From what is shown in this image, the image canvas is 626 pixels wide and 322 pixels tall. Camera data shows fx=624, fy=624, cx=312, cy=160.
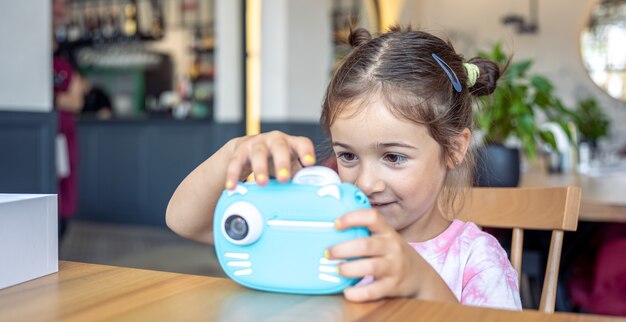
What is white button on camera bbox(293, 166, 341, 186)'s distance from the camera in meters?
0.56

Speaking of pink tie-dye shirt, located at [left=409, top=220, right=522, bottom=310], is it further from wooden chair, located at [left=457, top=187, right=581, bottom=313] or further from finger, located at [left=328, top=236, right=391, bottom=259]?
finger, located at [left=328, top=236, right=391, bottom=259]

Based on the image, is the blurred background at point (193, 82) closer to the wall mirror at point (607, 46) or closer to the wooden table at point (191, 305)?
the wall mirror at point (607, 46)

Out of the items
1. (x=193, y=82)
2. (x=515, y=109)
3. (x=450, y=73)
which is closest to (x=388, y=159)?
(x=450, y=73)

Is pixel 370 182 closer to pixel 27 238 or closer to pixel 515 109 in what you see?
pixel 27 238

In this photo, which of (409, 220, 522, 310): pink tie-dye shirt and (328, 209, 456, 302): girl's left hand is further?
(409, 220, 522, 310): pink tie-dye shirt

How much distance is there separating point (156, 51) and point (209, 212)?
6369 millimetres

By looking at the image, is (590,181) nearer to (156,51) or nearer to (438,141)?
(438,141)

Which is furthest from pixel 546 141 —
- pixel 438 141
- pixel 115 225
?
pixel 115 225

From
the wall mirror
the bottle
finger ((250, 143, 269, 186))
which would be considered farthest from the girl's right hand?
the wall mirror

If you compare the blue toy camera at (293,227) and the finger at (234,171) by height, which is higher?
the finger at (234,171)

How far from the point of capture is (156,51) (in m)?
6.84

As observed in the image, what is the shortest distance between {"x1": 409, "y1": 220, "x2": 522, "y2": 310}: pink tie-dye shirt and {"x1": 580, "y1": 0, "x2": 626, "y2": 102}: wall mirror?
6760 mm

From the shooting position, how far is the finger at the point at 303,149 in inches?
23.2

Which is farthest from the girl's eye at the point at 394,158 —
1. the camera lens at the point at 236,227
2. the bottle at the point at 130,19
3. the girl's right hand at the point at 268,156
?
the bottle at the point at 130,19
